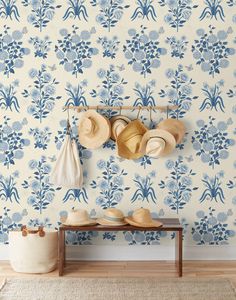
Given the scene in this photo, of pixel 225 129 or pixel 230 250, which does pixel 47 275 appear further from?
pixel 225 129

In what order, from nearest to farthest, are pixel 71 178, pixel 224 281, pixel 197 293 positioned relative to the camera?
1. pixel 197 293
2. pixel 224 281
3. pixel 71 178

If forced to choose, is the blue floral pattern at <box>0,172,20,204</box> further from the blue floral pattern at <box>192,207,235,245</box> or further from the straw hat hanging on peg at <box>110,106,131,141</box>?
the blue floral pattern at <box>192,207,235,245</box>

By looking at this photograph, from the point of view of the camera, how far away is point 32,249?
4.07 m

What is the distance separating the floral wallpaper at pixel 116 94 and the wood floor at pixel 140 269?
1.00 ft

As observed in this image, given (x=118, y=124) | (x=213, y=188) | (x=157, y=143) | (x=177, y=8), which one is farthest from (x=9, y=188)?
(x=177, y=8)

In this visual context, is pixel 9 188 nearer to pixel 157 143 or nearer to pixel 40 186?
pixel 40 186

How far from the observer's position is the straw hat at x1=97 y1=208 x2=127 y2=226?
413 centimetres

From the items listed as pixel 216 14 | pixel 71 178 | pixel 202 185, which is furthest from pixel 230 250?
pixel 216 14

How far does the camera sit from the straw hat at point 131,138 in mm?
4297

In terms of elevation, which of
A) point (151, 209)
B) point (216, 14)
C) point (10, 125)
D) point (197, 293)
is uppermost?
point (216, 14)

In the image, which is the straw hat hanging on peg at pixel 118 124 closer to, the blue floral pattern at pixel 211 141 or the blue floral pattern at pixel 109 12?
the blue floral pattern at pixel 211 141

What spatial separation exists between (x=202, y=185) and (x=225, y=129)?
492mm

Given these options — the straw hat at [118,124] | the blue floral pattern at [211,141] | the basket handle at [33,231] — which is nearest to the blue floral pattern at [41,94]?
the straw hat at [118,124]

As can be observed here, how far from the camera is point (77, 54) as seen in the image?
14.4ft
